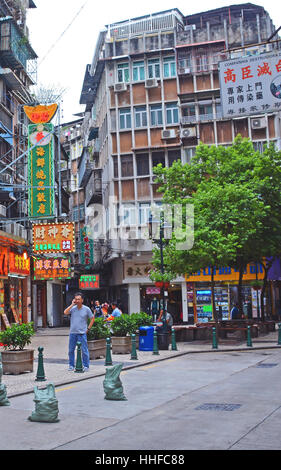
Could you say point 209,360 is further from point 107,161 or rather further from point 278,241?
point 107,161

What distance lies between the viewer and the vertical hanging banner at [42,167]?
1009 inches

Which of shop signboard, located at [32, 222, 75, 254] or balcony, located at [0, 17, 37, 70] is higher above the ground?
balcony, located at [0, 17, 37, 70]

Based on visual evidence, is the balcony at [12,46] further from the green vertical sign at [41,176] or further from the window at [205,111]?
the window at [205,111]

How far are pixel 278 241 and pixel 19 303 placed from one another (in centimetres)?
1457

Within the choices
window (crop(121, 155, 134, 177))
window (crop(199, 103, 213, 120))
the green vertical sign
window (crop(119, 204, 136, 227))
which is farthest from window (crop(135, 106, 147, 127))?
the green vertical sign

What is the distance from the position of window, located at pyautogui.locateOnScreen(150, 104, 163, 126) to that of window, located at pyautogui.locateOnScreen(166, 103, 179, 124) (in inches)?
19.2

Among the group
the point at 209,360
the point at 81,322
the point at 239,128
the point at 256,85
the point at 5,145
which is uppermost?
the point at 239,128

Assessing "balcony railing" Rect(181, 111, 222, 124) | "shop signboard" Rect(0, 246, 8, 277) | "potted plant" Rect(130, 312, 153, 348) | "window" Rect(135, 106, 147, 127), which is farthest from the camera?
"window" Rect(135, 106, 147, 127)

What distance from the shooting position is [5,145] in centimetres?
2939

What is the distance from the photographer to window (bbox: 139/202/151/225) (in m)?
37.1

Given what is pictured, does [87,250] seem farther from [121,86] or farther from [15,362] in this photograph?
[15,362]

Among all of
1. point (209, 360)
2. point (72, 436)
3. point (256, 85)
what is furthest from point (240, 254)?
point (72, 436)

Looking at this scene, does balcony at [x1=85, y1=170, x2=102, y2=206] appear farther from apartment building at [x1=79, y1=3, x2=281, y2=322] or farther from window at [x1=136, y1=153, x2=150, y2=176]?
window at [x1=136, y1=153, x2=150, y2=176]
